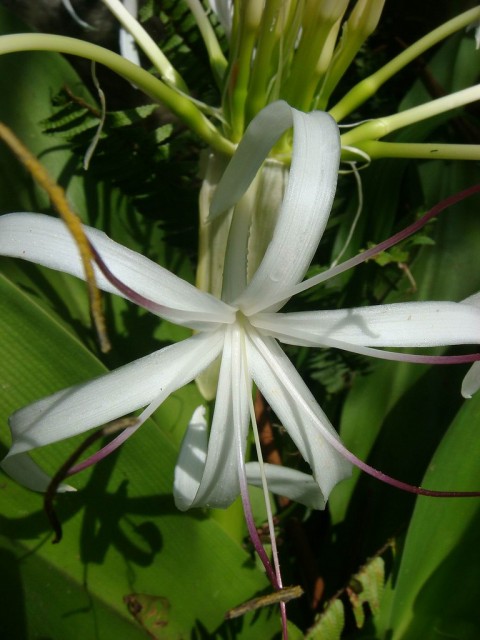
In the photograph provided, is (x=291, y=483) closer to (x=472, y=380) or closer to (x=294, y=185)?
(x=472, y=380)

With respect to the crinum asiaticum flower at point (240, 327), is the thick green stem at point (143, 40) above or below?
above

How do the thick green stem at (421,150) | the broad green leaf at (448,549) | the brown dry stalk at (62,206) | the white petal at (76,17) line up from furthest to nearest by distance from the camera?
the white petal at (76,17) → the broad green leaf at (448,549) → the thick green stem at (421,150) → the brown dry stalk at (62,206)

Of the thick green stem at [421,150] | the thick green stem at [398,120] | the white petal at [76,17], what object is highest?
the white petal at [76,17]

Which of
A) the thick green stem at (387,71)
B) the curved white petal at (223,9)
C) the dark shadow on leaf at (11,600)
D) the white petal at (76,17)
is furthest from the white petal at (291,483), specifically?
the white petal at (76,17)

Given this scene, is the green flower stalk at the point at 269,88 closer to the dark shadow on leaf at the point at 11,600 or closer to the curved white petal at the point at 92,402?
the curved white petal at the point at 92,402

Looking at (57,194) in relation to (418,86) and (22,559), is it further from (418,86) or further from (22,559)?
(418,86)

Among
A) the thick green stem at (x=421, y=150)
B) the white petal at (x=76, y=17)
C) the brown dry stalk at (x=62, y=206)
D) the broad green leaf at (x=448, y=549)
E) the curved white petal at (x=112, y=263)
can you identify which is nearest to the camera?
the brown dry stalk at (x=62, y=206)
